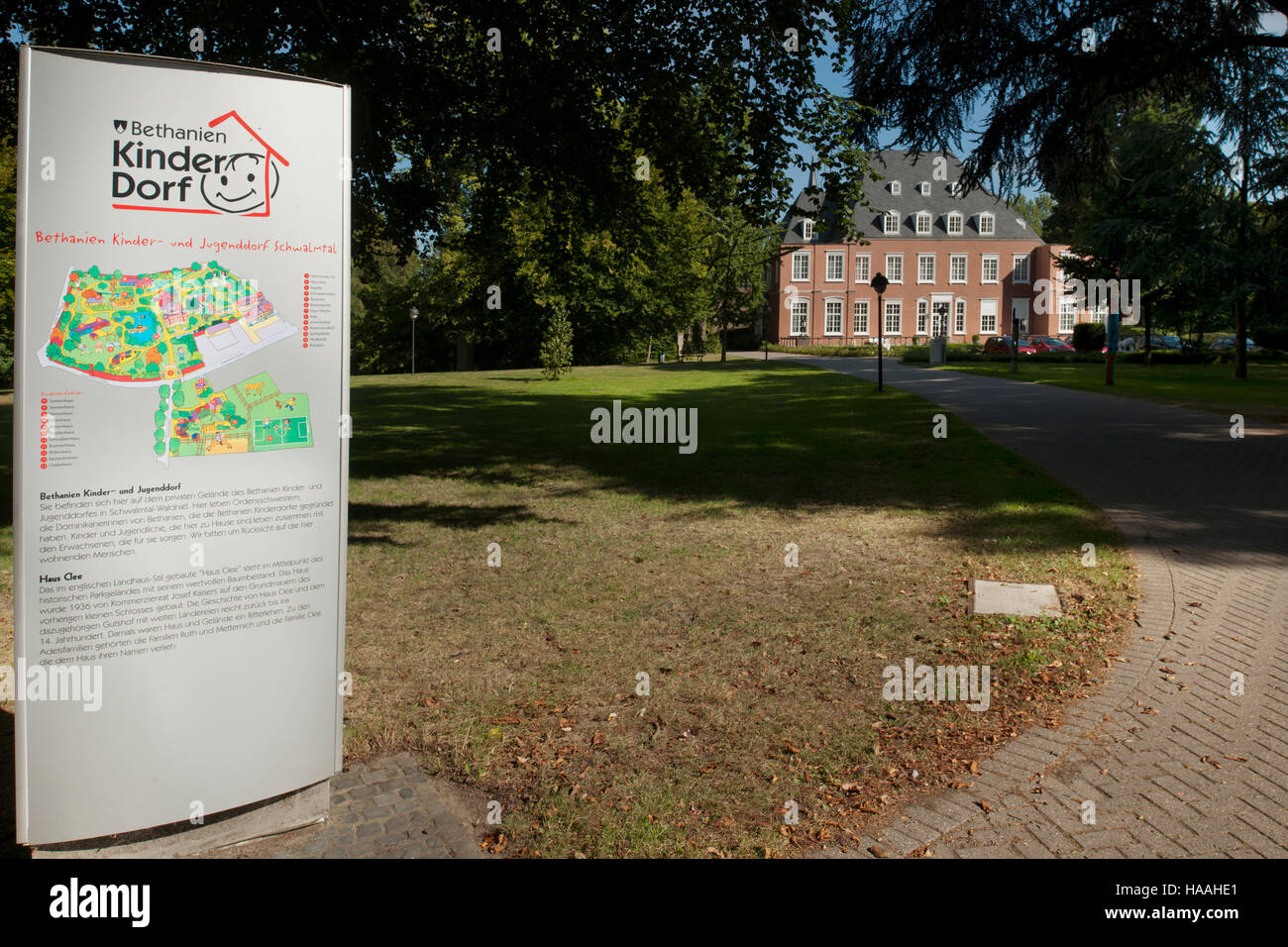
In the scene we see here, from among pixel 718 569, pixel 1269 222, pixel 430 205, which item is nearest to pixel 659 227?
pixel 1269 222

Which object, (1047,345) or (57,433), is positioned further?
(1047,345)

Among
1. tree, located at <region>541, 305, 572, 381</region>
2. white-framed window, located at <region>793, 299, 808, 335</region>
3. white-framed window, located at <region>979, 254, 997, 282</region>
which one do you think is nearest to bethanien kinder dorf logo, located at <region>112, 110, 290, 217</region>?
tree, located at <region>541, 305, 572, 381</region>

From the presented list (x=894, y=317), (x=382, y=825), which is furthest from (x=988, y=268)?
(x=382, y=825)

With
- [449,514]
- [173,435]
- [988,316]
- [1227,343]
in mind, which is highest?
[988,316]

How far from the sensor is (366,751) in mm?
4734

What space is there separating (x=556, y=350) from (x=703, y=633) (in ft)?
99.3

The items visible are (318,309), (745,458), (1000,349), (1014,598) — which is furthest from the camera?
(1000,349)

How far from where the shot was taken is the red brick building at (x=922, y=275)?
241 ft

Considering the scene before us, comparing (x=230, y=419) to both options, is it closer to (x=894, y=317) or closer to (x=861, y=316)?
(x=861, y=316)

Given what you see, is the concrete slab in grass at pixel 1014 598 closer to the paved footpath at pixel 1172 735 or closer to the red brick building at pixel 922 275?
the paved footpath at pixel 1172 735

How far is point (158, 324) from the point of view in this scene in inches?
133

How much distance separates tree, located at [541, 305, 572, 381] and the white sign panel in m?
32.5
